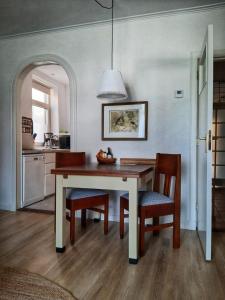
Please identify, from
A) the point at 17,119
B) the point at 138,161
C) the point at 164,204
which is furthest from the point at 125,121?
the point at 17,119

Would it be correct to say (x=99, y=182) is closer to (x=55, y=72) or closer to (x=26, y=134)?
(x=26, y=134)

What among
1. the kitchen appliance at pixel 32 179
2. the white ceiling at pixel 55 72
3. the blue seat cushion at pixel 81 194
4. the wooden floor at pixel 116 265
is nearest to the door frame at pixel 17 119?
the kitchen appliance at pixel 32 179

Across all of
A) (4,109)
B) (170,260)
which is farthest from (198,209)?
(4,109)

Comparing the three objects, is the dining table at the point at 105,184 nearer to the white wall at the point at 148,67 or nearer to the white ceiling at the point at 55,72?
the white wall at the point at 148,67

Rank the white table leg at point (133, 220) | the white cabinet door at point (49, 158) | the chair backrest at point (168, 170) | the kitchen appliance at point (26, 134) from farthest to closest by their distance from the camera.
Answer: the white cabinet door at point (49, 158) < the kitchen appliance at point (26, 134) < the chair backrest at point (168, 170) < the white table leg at point (133, 220)

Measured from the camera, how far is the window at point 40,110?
551 centimetres

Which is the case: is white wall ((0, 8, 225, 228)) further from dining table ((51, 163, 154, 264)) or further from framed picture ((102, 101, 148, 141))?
dining table ((51, 163, 154, 264))

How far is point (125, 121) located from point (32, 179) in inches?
74.4

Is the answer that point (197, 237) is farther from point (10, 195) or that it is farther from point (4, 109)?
point (4, 109)

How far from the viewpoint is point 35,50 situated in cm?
344

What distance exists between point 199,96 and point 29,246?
95.6 inches

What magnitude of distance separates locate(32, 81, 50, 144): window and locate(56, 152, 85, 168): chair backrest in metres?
3.01

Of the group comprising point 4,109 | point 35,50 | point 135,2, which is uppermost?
point 135,2

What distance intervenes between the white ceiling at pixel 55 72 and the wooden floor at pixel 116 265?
3.54m
